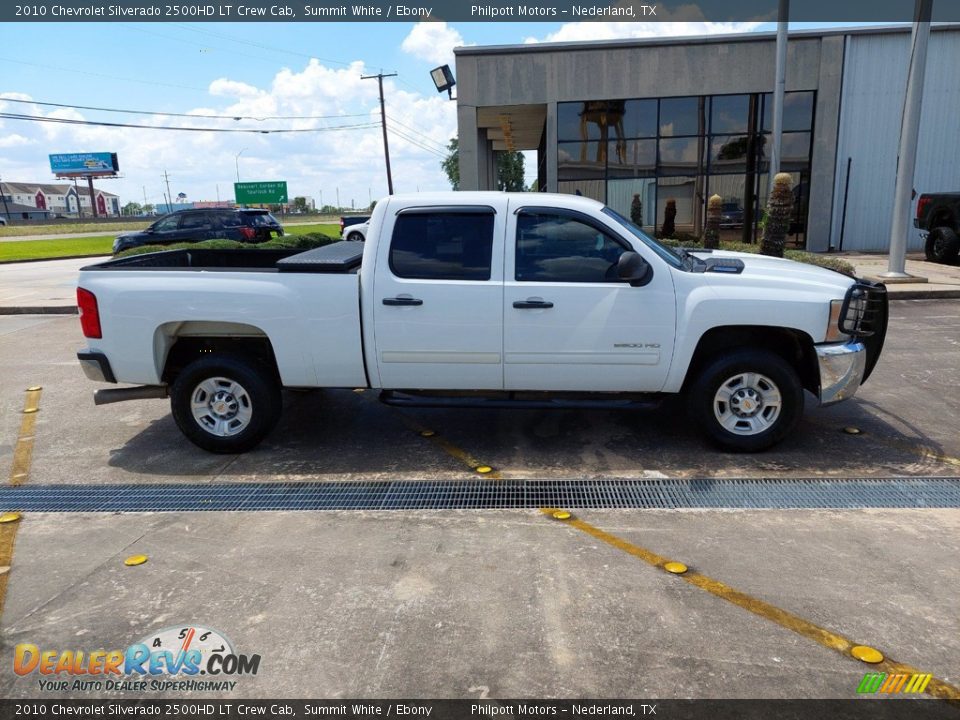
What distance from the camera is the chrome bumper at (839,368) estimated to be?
490 cm

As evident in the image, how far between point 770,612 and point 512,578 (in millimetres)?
1220

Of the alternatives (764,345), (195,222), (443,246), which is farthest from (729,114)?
(443,246)

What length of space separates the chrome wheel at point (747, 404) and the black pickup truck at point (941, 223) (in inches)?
536

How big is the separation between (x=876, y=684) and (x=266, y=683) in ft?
7.94

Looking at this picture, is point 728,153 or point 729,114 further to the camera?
point 728,153

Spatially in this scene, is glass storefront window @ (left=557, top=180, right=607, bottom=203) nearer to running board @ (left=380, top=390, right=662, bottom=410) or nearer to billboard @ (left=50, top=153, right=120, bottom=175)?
running board @ (left=380, top=390, right=662, bottom=410)

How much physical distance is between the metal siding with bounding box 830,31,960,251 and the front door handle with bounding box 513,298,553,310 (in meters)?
18.8

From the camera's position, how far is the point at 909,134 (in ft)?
41.9

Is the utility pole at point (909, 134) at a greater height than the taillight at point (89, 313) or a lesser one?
greater

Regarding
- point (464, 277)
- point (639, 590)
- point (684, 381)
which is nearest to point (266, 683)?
point (639, 590)

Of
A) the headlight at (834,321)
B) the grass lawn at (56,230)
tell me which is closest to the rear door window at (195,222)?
the headlight at (834,321)

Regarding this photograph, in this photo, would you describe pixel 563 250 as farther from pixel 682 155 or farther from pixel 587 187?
pixel 682 155

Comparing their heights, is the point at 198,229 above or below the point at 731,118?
below

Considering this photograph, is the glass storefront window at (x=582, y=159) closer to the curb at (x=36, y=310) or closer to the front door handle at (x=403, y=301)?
the curb at (x=36, y=310)
